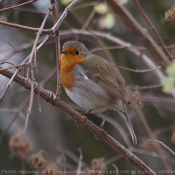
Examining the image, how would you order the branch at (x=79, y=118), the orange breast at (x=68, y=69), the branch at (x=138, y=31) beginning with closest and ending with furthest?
the branch at (x=79, y=118) → the branch at (x=138, y=31) → the orange breast at (x=68, y=69)

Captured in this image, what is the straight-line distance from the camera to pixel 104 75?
3.33 metres

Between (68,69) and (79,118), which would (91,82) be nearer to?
(68,69)

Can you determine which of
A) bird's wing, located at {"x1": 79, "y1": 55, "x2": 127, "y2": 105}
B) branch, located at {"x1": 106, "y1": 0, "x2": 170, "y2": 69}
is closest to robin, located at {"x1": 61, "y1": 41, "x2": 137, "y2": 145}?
bird's wing, located at {"x1": 79, "y1": 55, "x2": 127, "y2": 105}

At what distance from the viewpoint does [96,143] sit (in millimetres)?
5043

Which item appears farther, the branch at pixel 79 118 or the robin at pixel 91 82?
the robin at pixel 91 82

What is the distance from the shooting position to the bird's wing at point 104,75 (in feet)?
10.7

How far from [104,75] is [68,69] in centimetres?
29

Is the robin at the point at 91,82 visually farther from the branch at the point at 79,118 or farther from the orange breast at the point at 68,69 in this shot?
the branch at the point at 79,118

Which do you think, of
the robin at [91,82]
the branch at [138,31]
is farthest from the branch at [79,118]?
the robin at [91,82]

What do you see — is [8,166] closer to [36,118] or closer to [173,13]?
[36,118]

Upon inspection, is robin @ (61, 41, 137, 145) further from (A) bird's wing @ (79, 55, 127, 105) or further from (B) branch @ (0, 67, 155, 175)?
(B) branch @ (0, 67, 155, 175)

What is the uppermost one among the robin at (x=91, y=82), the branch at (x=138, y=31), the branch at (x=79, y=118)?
the robin at (x=91, y=82)

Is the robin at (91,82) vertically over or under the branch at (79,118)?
over

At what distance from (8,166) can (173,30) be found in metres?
2.44
